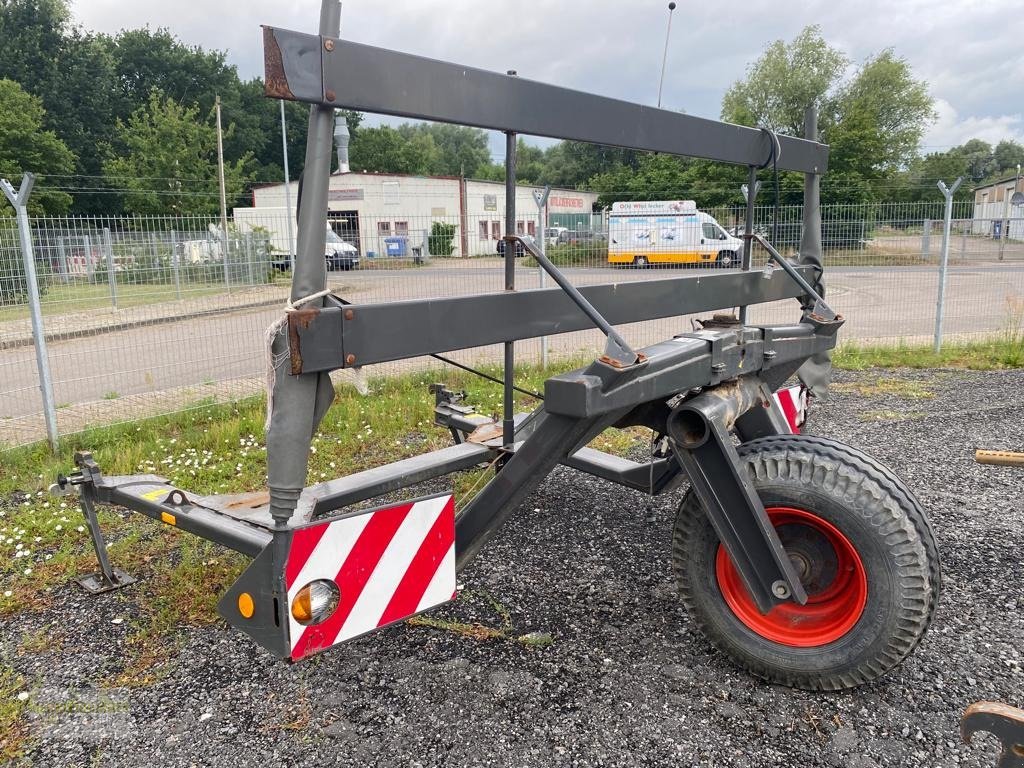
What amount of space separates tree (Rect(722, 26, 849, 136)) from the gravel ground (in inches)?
2083

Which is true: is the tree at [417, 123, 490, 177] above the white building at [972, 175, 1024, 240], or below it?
above

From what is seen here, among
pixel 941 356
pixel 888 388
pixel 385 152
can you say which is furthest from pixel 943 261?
pixel 385 152

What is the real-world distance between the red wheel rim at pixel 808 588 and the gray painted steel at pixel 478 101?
1480 mm

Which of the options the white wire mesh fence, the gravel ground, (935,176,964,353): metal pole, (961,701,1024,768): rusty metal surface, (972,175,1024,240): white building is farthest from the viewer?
(972,175,1024,240): white building

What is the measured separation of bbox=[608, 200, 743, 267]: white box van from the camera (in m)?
8.91

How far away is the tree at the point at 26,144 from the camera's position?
126ft

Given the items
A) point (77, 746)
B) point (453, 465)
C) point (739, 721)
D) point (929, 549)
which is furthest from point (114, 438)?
point (929, 549)

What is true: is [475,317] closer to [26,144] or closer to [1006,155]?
[26,144]

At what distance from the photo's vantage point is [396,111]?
6.90ft

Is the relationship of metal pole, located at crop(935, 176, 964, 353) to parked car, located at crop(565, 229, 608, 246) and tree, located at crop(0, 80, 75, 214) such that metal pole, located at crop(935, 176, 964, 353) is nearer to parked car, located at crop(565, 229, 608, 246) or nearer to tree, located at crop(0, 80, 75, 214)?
parked car, located at crop(565, 229, 608, 246)

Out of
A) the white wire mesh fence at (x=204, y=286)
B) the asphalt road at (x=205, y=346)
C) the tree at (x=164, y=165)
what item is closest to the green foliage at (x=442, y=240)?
the white wire mesh fence at (x=204, y=286)

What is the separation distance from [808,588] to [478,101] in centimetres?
193

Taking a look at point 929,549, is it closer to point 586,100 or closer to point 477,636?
point 477,636

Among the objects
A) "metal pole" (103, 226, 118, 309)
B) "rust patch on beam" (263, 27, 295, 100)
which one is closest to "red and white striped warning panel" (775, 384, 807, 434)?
"rust patch on beam" (263, 27, 295, 100)
